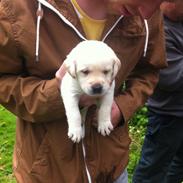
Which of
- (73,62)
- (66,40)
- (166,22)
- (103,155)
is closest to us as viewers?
(73,62)

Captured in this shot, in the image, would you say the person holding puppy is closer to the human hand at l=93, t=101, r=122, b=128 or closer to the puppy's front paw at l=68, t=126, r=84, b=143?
the human hand at l=93, t=101, r=122, b=128

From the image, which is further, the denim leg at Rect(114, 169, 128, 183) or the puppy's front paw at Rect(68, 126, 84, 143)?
the denim leg at Rect(114, 169, 128, 183)

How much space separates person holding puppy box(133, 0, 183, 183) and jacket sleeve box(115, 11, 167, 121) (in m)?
0.35

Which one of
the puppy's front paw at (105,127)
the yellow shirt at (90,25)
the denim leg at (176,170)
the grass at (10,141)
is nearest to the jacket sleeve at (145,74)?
the puppy's front paw at (105,127)

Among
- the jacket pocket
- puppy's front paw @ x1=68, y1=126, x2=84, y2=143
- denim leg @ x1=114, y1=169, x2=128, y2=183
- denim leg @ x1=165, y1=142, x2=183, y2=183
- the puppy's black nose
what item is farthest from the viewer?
denim leg @ x1=165, y1=142, x2=183, y2=183

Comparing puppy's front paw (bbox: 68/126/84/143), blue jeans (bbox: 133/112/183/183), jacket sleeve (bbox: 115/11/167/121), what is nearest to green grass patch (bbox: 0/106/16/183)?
blue jeans (bbox: 133/112/183/183)

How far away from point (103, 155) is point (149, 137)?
3.57 feet

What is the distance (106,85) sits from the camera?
2018 millimetres

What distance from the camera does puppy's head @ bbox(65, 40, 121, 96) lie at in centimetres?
200

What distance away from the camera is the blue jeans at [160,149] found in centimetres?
326

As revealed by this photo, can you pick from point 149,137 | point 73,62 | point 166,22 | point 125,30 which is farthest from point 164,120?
point 73,62

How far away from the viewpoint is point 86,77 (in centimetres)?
202

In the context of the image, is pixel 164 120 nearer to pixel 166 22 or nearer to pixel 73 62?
pixel 166 22

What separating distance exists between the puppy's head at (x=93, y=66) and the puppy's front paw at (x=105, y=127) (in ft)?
0.68
